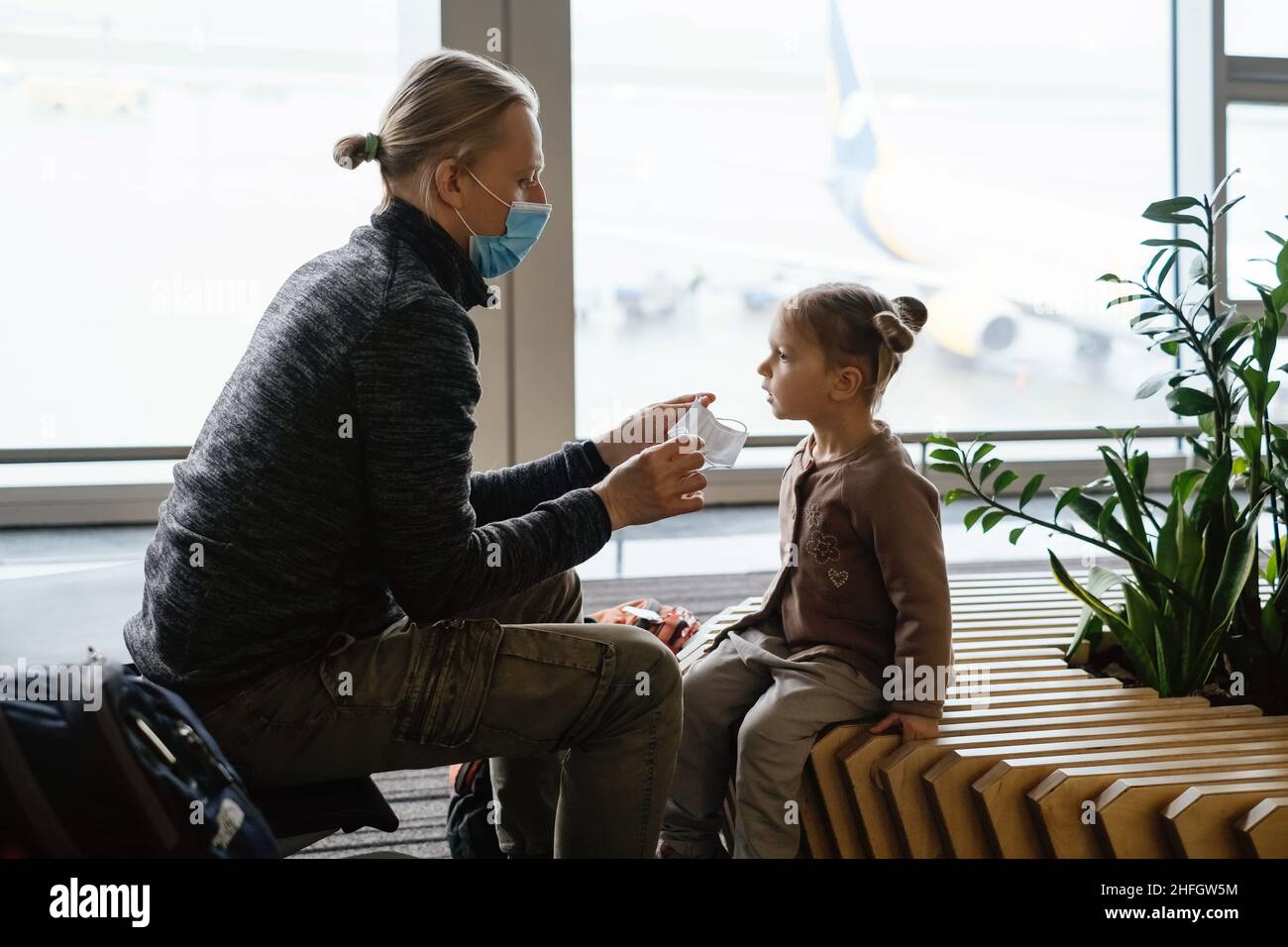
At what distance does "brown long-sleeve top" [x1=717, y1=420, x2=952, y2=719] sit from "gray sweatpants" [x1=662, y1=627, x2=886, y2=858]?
1.7 inches

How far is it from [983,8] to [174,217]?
123 inches

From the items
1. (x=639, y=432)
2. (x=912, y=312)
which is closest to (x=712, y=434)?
(x=639, y=432)

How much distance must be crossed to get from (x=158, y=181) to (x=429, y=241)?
2923 mm

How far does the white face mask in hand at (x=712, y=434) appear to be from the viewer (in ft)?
5.66

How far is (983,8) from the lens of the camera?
4543 mm

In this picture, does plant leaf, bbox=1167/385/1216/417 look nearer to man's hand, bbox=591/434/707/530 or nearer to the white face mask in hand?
the white face mask in hand

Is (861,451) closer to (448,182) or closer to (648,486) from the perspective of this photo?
(648,486)

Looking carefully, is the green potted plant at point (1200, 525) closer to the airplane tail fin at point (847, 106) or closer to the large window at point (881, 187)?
the large window at point (881, 187)

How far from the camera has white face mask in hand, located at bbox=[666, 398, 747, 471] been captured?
172 cm

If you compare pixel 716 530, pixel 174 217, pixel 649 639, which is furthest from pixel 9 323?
pixel 649 639

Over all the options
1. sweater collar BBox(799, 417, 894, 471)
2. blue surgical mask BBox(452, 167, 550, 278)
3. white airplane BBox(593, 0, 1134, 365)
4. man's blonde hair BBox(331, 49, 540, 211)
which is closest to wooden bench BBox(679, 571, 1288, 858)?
sweater collar BBox(799, 417, 894, 471)

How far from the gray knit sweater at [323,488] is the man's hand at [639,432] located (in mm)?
460
